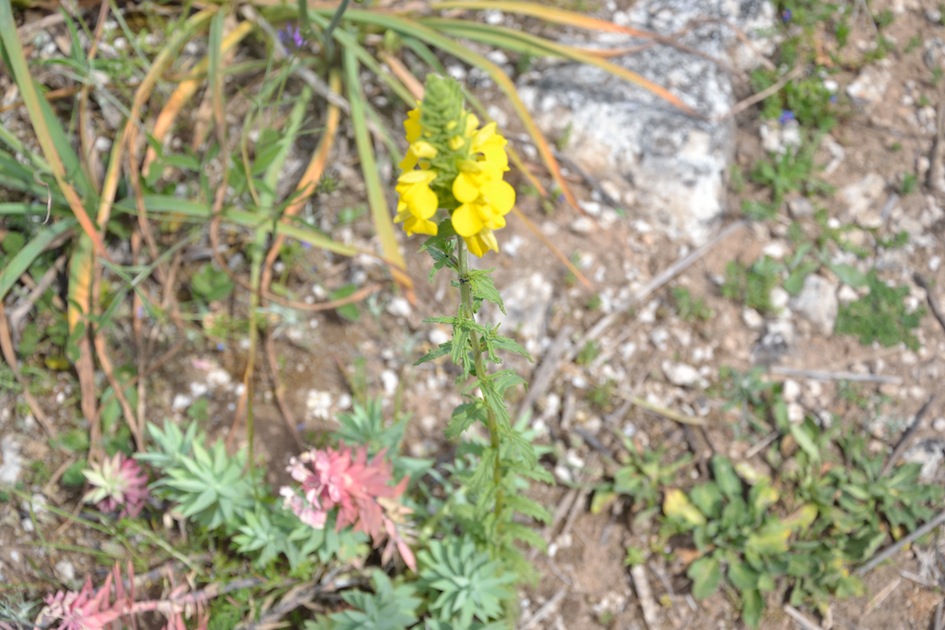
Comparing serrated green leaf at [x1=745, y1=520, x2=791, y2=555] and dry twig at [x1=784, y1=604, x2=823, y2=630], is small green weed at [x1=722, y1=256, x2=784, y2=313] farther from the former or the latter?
dry twig at [x1=784, y1=604, x2=823, y2=630]

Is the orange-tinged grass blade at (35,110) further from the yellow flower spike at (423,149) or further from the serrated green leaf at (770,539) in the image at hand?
the serrated green leaf at (770,539)

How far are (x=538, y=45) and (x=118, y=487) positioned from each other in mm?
2139

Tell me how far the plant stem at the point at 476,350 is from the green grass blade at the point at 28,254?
161 centimetres

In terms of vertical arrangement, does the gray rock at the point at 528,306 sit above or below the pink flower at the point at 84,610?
above

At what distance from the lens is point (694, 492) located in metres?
2.39

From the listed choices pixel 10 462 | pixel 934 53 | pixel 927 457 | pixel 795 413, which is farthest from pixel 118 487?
pixel 934 53

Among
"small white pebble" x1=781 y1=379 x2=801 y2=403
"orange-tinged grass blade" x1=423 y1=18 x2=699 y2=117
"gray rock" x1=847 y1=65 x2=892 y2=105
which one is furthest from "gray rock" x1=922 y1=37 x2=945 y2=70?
"small white pebble" x1=781 y1=379 x2=801 y2=403

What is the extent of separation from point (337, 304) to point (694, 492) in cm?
138

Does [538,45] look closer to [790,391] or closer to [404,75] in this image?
[404,75]

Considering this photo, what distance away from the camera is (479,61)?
272 centimetres

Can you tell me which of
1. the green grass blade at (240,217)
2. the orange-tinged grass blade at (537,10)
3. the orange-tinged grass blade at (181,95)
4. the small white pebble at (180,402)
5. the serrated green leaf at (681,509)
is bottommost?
the serrated green leaf at (681,509)

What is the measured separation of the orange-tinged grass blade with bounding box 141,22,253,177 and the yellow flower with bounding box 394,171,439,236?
1566 mm

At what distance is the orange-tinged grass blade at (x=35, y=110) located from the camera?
2.12m

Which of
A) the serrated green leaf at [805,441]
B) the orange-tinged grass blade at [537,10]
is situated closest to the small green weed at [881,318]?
the serrated green leaf at [805,441]
